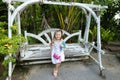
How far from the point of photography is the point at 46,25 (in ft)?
18.4

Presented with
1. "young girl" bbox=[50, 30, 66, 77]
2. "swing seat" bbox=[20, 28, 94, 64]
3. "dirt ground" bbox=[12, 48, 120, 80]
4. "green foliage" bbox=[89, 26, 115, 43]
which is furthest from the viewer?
"green foliage" bbox=[89, 26, 115, 43]

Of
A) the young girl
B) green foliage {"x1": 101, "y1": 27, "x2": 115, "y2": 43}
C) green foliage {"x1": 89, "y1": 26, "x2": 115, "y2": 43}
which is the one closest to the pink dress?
the young girl

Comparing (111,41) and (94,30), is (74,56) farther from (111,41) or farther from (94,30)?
(111,41)

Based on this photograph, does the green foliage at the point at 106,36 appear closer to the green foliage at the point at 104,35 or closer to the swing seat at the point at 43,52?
the green foliage at the point at 104,35

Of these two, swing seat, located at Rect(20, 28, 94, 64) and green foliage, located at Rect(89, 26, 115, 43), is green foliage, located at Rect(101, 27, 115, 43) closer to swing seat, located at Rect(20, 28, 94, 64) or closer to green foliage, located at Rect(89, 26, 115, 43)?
green foliage, located at Rect(89, 26, 115, 43)

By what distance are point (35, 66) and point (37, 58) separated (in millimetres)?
260

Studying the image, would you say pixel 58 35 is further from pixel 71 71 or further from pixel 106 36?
pixel 106 36

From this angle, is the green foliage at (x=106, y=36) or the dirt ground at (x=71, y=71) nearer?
the dirt ground at (x=71, y=71)

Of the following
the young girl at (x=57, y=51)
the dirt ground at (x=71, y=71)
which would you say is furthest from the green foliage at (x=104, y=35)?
the young girl at (x=57, y=51)

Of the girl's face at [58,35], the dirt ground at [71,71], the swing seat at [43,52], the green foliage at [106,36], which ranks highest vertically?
the girl's face at [58,35]

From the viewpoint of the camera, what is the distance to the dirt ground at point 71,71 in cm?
410

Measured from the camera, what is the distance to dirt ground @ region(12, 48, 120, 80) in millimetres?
4102

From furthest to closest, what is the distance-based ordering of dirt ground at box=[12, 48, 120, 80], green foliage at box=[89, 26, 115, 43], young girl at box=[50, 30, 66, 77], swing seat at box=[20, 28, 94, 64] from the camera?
green foliage at box=[89, 26, 115, 43]
swing seat at box=[20, 28, 94, 64]
young girl at box=[50, 30, 66, 77]
dirt ground at box=[12, 48, 120, 80]

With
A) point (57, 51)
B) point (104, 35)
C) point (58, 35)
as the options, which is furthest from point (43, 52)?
point (104, 35)
